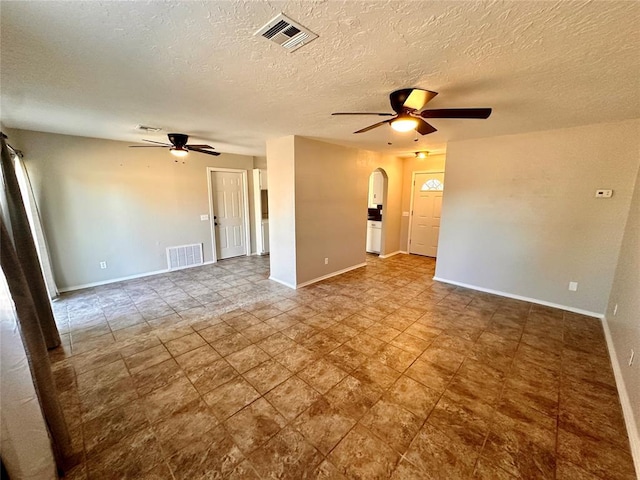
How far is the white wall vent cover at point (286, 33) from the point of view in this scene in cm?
129

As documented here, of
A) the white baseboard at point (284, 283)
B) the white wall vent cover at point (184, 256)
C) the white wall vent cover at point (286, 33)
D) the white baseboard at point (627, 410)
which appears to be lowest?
the white baseboard at point (627, 410)

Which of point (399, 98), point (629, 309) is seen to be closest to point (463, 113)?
point (399, 98)

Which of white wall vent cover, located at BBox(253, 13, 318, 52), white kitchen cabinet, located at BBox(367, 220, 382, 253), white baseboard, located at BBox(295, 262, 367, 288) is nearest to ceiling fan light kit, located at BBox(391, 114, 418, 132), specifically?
white wall vent cover, located at BBox(253, 13, 318, 52)

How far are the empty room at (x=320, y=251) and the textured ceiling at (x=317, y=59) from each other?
18 millimetres

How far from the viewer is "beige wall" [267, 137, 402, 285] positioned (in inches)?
163

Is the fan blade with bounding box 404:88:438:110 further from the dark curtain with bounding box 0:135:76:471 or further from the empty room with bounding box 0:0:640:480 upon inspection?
the dark curtain with bounding box 0:135:76:471

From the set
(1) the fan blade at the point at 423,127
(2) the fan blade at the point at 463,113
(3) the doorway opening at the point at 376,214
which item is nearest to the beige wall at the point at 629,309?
(2) the fan blade at the point at 463,113

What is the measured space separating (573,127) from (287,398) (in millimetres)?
4636

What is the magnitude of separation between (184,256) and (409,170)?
5.71m

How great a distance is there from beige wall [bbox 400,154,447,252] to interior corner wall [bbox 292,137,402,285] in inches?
31.9

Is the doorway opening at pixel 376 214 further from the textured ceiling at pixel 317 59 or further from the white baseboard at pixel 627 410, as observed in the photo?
the white baseboard at pixel 627 410

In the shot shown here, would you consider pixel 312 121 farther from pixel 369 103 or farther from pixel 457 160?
pixel 457 160

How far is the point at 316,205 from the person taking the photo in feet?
14.6

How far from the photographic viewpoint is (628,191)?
3.05 metres
